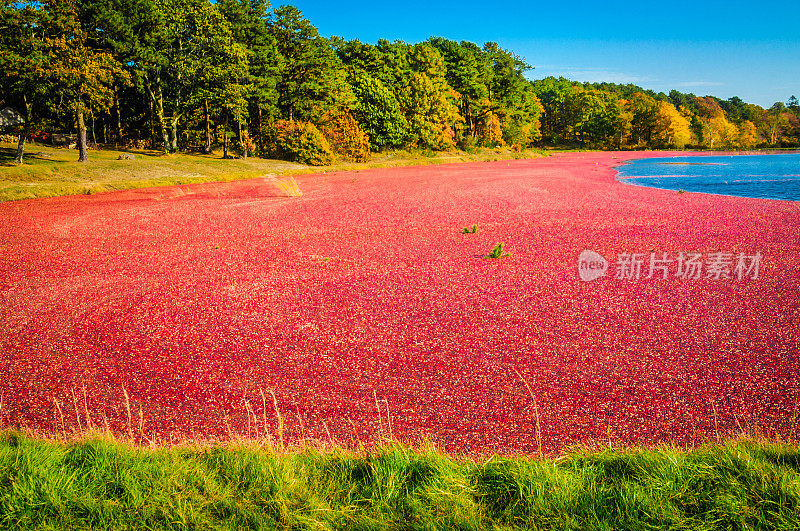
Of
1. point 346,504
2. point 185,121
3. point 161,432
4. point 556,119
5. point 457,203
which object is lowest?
point 161,432

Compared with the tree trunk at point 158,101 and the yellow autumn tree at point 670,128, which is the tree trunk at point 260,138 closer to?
the tree trunk at point 158,101

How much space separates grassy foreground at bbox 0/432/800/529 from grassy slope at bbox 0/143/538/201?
19084mm

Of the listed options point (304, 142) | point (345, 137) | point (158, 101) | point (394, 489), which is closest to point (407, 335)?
point (394, 489)

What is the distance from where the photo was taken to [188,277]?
7.20m

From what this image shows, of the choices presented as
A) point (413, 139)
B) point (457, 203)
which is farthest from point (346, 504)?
point (413, 139)

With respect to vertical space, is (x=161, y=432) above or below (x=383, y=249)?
below

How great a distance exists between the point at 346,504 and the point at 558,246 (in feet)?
25.8

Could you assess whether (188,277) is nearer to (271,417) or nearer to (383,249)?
(383,249)

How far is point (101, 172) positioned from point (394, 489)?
1044 inches

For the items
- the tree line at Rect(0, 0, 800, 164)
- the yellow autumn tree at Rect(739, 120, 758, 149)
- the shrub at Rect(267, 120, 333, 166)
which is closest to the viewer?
the tree line at Rect(0, 0, 800, 164)

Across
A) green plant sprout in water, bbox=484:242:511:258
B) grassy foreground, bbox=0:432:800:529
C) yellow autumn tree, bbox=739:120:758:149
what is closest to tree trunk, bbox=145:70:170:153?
green plant sprout in water, bbox=484:242:511:258

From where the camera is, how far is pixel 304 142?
117 ft

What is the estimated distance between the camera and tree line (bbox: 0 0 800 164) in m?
23.1

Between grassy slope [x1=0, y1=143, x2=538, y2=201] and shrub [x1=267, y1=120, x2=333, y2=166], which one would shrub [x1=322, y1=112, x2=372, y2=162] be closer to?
shrub [x1=267, y1=120, x2=333, y2=166]
